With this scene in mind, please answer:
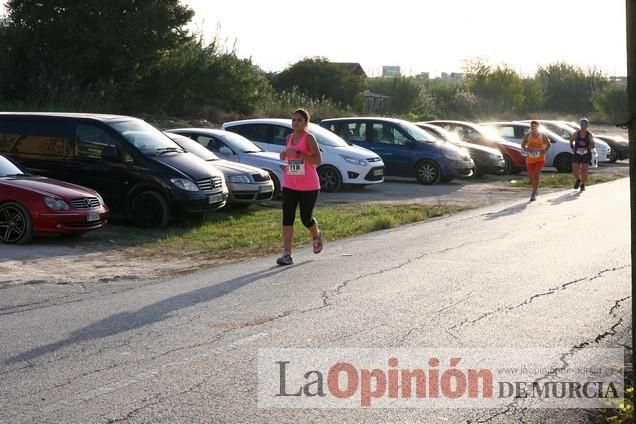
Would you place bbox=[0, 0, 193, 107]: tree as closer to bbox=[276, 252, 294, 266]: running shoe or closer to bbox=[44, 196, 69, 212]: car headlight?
bbox=[44, 196, 69, 212]: car headlight

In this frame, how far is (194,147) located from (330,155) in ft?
15.4

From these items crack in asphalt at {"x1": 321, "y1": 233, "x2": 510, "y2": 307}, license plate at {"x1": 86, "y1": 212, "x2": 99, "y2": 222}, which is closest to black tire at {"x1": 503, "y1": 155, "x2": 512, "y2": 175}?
crack in asphalt at {"x1": 321, "y1": 233, "x2": 510, "y2": 307}

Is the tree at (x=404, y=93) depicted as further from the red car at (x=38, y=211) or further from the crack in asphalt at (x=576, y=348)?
the crack in asphalt at (x=576, y=348)

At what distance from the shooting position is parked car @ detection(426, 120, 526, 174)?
3083 centimetres

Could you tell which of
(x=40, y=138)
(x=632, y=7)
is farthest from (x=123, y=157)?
(x=632, y=7)

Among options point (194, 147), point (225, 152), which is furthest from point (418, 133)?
point (194, 147)

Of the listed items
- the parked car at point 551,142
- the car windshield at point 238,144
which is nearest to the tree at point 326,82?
the parked car at point 551,142

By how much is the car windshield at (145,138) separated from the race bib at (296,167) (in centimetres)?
480

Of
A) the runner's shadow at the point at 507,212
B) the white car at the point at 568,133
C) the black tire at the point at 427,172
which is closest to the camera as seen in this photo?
the runner's shadow at the point at 507,212

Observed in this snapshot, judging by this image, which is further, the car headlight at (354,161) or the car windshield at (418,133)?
the car windshield at (418,133)

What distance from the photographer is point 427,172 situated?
26.3 metres

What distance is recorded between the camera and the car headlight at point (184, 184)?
16125mm

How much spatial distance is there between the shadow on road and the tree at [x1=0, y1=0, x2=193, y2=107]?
25.1 m

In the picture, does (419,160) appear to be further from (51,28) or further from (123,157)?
(51,28)
